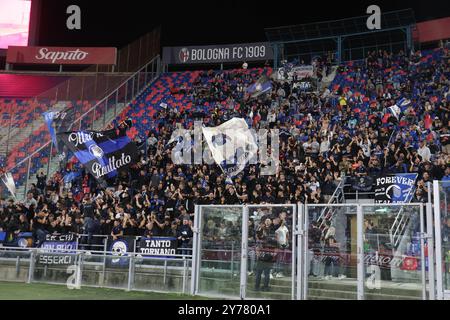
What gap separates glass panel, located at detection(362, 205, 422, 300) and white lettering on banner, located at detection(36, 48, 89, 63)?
1174 inches

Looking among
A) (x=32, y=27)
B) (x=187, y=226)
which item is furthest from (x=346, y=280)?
(x=32, y=27)

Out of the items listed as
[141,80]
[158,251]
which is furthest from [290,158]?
[141,80]

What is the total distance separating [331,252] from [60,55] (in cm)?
3035

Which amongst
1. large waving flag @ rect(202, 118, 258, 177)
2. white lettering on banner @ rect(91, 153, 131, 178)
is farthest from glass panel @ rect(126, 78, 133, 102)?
large waving flag @ rect(202, 118, 258, 177)

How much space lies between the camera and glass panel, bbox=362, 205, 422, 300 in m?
9.73

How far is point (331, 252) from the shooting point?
10.6 meters

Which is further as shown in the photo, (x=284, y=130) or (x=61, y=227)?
(x=284, y=130)

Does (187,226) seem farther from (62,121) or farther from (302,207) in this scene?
(62,121)

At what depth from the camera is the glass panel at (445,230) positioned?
9250 millimetres

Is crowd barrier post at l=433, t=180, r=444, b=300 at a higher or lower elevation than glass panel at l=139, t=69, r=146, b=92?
lower

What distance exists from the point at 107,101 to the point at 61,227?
40.0ft

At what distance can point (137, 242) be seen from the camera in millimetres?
15125

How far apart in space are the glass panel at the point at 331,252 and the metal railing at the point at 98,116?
1568 cm

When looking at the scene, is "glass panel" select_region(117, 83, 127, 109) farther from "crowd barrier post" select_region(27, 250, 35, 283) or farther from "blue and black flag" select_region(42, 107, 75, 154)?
"crowd barrier post" select_region(27, 250, 35, 283)
